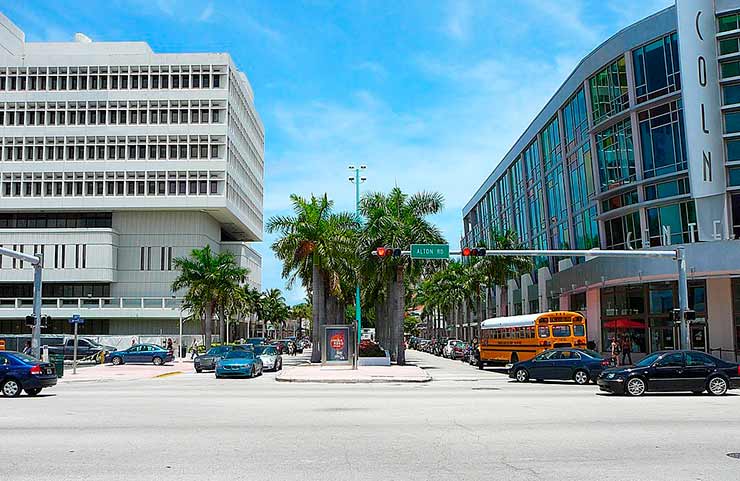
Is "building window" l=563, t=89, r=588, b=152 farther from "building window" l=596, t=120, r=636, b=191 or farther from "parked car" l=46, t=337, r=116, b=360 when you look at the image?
→ "parked car" l=46, t=337, r=116, b=360

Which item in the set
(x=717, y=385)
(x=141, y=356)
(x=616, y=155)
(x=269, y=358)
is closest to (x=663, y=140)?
(x=616, y=155)

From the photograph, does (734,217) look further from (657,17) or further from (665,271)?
(657,17)

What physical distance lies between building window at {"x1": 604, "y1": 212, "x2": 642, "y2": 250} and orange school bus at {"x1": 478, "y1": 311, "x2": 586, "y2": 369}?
32.2 ft

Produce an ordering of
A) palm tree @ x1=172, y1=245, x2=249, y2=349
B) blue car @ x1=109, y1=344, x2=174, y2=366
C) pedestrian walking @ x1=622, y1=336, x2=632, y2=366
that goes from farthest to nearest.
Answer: palm tree @ x1=172, y1=245, x2=249, y2=349
blue car @ x1=109, y1=344, x2=174, y2=366
pedestrian walking @ x1=622, y1=336, x2=632, y2=366

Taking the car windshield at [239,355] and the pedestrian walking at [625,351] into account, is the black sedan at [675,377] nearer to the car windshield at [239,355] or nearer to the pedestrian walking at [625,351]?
the pedestrian walking at [625,351]

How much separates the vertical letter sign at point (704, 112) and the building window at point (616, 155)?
4841 millimetres

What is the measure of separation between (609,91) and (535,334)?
1864 cm

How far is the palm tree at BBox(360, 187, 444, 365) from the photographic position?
4578cm

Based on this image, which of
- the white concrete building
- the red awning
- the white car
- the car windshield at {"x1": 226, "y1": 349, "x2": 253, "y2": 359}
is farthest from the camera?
the white concrete building

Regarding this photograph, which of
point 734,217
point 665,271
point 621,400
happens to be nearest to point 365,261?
point 665,271

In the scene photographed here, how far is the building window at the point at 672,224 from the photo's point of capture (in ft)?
140

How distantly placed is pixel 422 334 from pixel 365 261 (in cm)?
13924

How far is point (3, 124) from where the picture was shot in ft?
271

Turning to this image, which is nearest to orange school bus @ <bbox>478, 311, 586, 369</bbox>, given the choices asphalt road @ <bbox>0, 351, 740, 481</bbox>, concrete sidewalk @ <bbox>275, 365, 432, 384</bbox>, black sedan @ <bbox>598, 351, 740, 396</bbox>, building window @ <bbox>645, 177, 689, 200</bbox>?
concrete sidewalk @ <bbox>275, 365, 432, 384</bbox>
